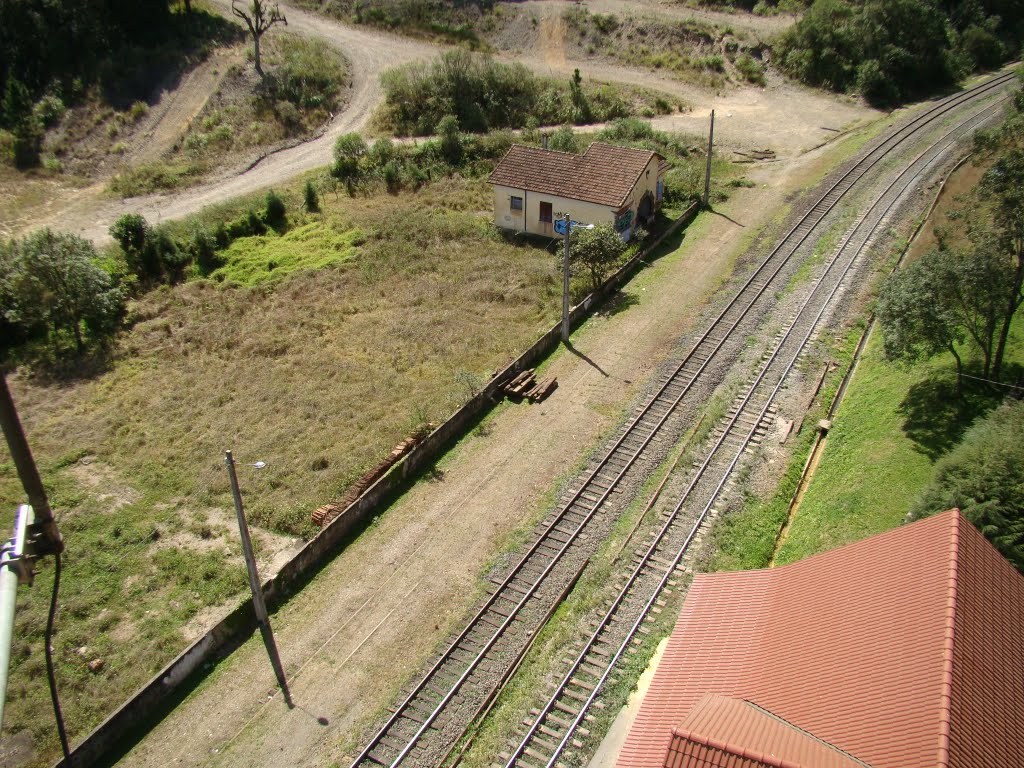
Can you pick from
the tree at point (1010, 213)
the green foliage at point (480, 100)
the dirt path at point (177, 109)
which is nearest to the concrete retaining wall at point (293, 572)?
the tree at point (1010, 213)

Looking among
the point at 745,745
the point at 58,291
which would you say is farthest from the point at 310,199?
the point at 745,745

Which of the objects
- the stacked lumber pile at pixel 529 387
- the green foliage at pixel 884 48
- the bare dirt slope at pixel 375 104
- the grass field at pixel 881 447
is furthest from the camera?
the green foliage at pixel 884 48

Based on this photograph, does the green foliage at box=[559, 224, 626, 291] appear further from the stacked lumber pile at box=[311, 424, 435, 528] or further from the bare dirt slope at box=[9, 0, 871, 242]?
the bare dirt slope at box=[9, 0, 871, 242]

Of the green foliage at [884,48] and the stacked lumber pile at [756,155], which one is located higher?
the green foliage at [884,48]

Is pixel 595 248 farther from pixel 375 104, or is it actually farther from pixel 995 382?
pixel 375 104

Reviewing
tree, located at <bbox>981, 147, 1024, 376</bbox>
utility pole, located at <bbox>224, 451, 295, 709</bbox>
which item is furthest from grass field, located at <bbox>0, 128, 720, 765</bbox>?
tree, located at <bbox>981, 147, 1024, 376</bbox>

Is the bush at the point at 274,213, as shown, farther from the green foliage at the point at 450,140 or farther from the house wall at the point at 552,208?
the house wall at the point at 552,208
